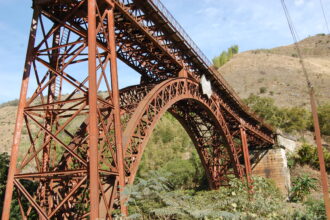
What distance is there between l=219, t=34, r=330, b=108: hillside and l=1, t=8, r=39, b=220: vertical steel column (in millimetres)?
57333

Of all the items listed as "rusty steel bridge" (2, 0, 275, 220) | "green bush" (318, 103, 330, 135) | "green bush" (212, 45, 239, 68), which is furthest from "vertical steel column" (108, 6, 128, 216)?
"green bush" (212, 45, 239, 68)

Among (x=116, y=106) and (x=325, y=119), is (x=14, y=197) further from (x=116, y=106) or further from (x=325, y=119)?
(x=325, y=119)

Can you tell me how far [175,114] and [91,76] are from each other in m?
15.1

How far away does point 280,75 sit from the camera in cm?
8169

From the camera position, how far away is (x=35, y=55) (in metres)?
12.5

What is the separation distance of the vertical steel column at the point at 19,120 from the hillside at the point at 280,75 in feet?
188

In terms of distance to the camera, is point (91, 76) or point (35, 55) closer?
point (91, 76)

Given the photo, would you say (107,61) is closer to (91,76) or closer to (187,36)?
(91,76)

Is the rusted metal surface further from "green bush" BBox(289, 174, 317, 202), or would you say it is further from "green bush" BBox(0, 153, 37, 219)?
"green bush" BBox(289, 174, 317, 202)

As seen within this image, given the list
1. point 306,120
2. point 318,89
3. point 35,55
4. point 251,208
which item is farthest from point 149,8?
point 318,89

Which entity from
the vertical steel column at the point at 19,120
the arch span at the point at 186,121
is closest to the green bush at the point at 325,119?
the arch span at the point at 186,121

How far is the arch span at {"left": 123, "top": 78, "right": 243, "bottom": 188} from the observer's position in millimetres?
14164

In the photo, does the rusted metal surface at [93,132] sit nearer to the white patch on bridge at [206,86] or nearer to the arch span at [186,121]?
the arch span at [186,121]

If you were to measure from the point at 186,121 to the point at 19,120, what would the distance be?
16.6 m
